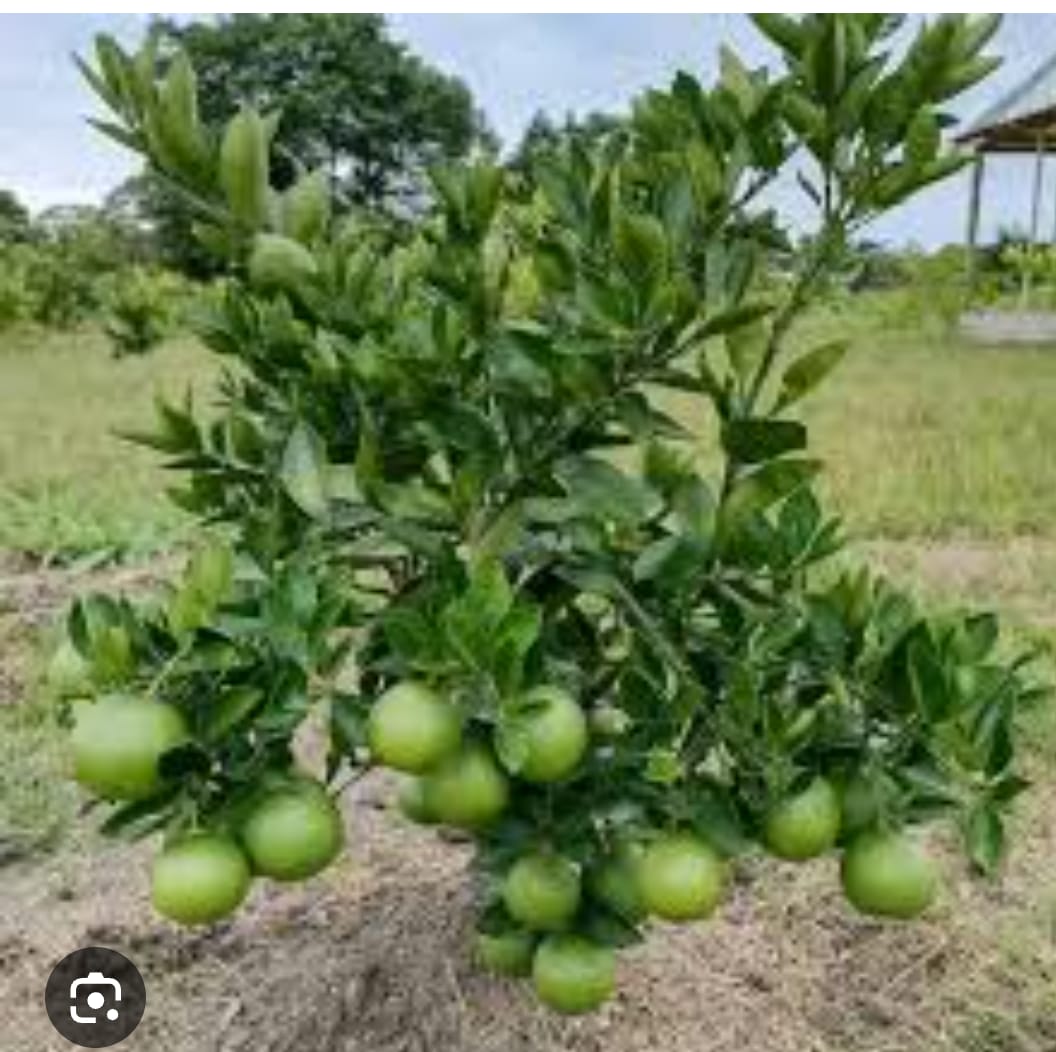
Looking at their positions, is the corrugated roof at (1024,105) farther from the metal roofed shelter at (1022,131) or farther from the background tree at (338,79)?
the background tree at (338,79)

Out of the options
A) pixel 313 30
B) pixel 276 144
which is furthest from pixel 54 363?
pixel 313 30

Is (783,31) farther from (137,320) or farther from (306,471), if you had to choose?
(137,320)

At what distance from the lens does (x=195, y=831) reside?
59.9 inches

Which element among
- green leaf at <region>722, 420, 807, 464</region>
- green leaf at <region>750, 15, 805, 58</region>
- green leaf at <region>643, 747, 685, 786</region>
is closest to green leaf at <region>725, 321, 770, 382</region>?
green leaf at <region>722, 420, 807, 464</region>

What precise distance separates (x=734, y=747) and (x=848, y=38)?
0.68 meters

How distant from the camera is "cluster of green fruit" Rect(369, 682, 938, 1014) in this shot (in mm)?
1460

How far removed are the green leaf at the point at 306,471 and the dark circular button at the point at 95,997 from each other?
4.24ft

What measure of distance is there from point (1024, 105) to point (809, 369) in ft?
67.3

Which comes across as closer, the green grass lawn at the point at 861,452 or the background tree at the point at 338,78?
the green grass lawn at the point at 861,452

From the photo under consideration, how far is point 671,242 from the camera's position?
1.62 metres

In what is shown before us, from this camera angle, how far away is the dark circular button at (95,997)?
264 cm

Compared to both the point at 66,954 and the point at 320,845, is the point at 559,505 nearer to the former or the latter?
the point at 320,845

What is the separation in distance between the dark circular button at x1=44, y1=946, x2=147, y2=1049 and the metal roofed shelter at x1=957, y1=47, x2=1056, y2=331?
18.5 metres

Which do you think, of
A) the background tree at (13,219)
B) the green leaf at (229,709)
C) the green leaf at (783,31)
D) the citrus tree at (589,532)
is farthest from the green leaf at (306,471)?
the background tree at (13,219)
